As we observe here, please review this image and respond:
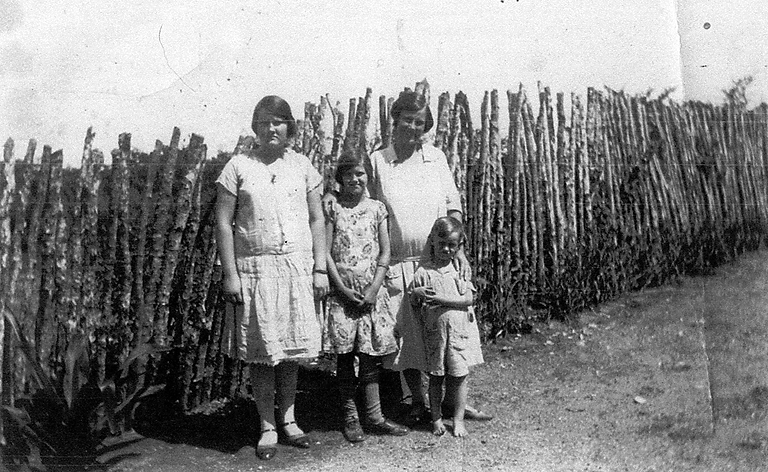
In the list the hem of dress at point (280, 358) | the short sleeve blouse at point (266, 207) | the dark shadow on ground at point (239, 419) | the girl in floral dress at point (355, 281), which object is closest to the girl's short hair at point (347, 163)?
the girl in floral dress at point (355, 281)

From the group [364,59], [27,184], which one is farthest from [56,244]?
[364,59]

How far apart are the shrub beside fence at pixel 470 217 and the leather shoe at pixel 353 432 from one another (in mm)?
780

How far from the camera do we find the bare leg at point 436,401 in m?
3.27

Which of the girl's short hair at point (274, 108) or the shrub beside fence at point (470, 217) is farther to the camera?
the shrub beside fence at point (470, 217)

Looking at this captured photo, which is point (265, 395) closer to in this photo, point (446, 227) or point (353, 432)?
point (353, 432)

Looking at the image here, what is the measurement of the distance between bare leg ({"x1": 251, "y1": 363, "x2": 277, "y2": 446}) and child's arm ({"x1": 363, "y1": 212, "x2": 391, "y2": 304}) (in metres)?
0.60

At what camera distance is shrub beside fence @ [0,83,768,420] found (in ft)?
11.4

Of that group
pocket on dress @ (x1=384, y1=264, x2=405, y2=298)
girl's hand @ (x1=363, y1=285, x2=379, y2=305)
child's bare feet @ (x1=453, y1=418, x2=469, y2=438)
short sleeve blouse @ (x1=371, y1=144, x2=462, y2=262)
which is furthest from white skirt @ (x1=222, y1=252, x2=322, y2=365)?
child's bare feet @ (x1=453, y1=418, x2=469, y2=438)

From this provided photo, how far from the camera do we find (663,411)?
→ 3506 millimetres

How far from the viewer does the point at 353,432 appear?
10.9 feet

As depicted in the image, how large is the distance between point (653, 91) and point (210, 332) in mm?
2852

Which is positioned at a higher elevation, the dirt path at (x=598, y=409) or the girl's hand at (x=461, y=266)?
the girl's hand at (x=461, y=266)

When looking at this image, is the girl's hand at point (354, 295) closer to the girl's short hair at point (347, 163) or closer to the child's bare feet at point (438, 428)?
the girl's short hair at point (347, 163)

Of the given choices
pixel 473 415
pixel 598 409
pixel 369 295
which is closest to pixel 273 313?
pixel 369 295
